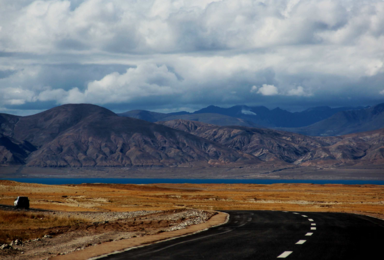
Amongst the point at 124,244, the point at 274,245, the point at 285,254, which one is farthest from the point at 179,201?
the point at 285,254

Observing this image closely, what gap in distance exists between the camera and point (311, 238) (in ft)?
70.7

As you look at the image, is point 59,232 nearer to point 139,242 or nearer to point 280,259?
point 139,242

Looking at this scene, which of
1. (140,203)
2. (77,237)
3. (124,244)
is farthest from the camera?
(140,203)

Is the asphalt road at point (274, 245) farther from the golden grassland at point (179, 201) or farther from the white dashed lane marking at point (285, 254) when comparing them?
the golden grassland at point (179, 201)

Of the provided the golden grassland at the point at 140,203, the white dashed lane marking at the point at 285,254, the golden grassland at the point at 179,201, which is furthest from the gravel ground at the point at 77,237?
the golden grassland at the point at 179,201

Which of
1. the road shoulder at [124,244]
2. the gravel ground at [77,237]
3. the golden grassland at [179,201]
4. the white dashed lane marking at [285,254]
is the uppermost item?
the white dashed lane marking at [285,254]

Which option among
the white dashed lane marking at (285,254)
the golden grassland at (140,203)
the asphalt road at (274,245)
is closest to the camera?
the white dashed lane marking at (285,254)

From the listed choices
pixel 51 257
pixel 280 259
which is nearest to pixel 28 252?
pixel 51 257

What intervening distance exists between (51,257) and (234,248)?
675 centimetres

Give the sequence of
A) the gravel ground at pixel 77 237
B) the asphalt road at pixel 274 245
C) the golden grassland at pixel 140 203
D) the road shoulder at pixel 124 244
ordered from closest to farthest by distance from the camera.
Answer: the asphalt road at pixel 274 245, the road shoulder at pixel 124 244, the gravel ground at pixel 77 237, the golden grassland at pixel 140 203

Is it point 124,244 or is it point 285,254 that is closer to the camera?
point 285,254

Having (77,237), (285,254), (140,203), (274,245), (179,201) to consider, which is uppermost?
(285,254)

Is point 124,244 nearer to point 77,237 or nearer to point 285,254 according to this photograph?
point 77,237

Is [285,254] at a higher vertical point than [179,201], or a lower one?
higher
